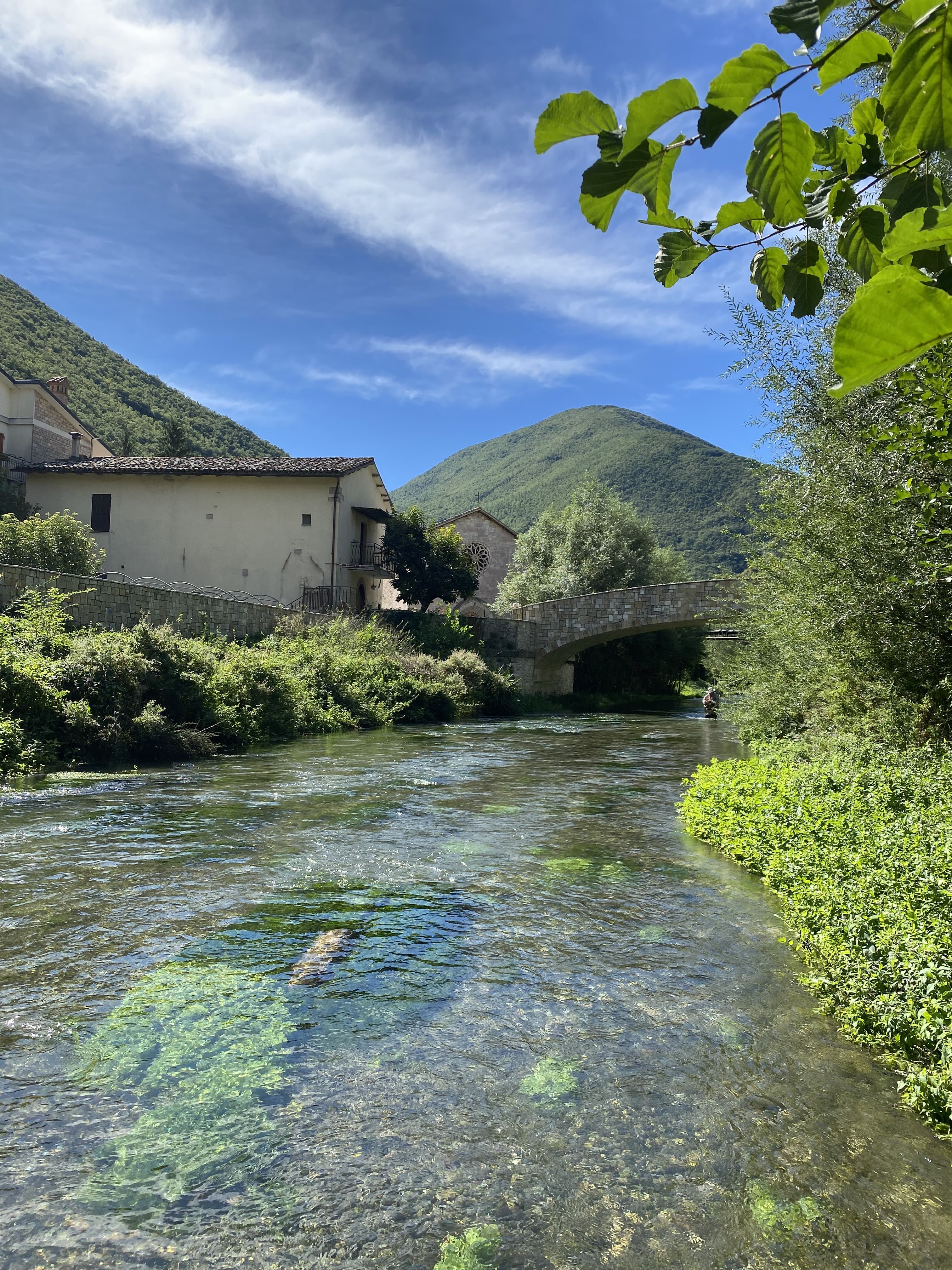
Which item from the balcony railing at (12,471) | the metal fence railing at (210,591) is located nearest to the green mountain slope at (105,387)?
the balcony railing at (12,471)

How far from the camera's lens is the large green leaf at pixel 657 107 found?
126 cm

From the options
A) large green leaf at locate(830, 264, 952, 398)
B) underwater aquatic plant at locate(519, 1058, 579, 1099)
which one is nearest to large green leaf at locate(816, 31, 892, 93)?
large green leaf at locate(830, 264, 952, 398)

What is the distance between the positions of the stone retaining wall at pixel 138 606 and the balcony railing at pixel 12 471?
14.6 metres

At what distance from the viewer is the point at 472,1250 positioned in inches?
105

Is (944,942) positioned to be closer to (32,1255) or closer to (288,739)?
(32,1255)

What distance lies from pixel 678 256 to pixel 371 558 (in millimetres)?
30858

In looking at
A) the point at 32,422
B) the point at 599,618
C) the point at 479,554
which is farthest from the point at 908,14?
the point at 479,554

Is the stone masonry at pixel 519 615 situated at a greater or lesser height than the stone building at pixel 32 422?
lesser

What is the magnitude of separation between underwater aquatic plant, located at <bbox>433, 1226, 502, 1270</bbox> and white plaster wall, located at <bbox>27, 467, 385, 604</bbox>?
27998 mm

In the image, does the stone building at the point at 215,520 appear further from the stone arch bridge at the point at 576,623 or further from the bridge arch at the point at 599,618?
the bridge arch at the point at 599,618

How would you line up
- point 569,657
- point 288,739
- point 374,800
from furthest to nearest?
1. point 569,657
2. point 288,739
3. point 374,800

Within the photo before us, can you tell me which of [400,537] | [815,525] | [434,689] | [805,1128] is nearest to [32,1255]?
[805,1128]

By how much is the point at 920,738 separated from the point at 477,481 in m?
105

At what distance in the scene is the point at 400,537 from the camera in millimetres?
30812
